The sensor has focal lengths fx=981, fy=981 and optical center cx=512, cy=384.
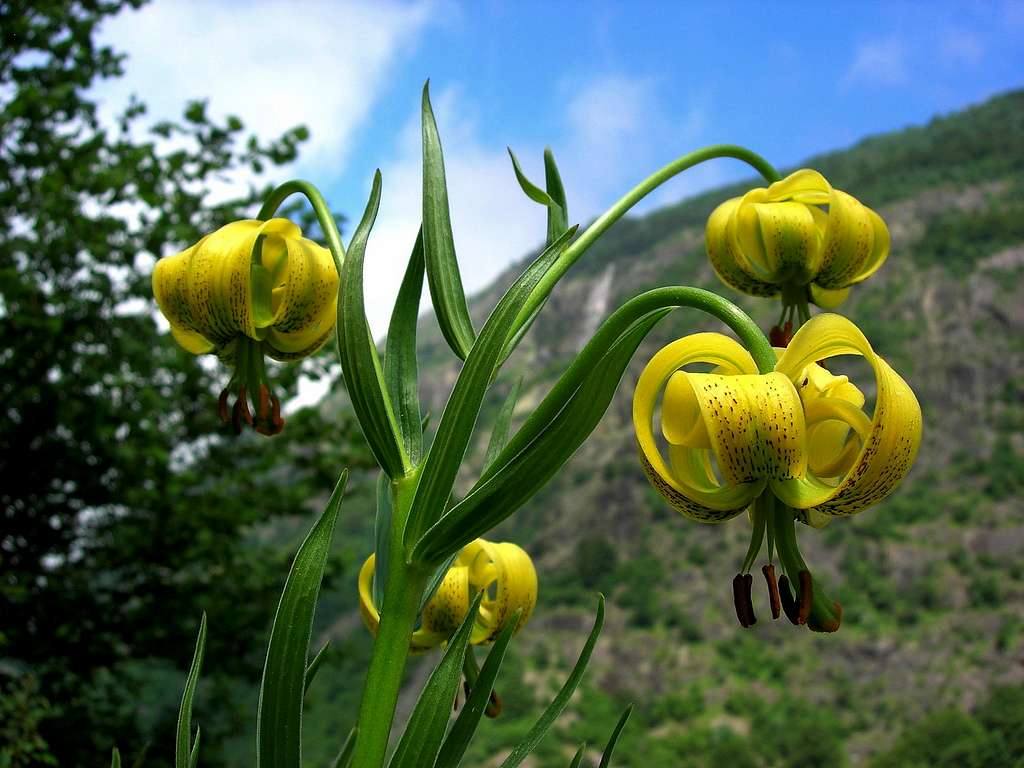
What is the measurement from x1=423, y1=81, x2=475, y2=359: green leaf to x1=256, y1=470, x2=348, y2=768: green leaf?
15 cm

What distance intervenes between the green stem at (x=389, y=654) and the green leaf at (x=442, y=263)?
150 mm

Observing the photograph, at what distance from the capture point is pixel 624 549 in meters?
35.5

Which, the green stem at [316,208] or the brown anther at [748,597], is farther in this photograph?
the green stem at [316,208]

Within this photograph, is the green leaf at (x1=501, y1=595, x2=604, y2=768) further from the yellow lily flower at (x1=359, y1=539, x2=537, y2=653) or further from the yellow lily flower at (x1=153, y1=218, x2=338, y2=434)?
the yellow lily flower at (x1=153, y1=218, x2=338, y2=434)

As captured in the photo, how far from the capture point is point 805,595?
1.88 ft

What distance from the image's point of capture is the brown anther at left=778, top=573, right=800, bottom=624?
572mm

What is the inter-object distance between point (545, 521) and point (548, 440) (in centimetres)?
3871

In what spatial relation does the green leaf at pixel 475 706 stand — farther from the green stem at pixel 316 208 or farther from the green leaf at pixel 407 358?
the green stem at pixel 316 208

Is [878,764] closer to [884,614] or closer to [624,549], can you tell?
[884,614]

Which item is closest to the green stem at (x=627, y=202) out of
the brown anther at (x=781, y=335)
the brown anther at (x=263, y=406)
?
the brown anther at (x=781, y=335)

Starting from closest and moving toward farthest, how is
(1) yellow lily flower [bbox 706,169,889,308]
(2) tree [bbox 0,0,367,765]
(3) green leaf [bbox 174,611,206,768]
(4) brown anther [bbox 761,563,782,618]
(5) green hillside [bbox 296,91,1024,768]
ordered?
(4) brown anther [bbox 761,563,782,618] → (3) green leaf [bbox 174,611,206,768] → (1) yellow lily flower [bbox 706,169,889,308] → (2) tree [bbox 0,0,367,765] → (5) green hillside [bbox 296,91,1024,768]

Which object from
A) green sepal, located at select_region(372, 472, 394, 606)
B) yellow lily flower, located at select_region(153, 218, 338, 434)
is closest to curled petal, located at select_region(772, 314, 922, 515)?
green sepal, located at select_region(372, 472, 394, 606)

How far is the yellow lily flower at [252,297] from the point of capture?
2.57ft

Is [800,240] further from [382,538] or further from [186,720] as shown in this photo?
[186,720]
